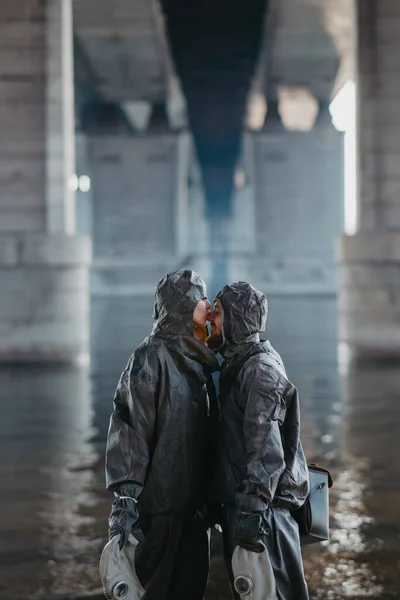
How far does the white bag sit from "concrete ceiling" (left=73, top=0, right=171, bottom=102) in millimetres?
20652

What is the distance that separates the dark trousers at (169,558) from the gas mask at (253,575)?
453 mm

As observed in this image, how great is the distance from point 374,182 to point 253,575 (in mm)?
13358

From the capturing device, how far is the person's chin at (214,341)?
394 cm

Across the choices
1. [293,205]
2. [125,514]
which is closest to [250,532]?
[125,514]

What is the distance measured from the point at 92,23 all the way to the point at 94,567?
2372cm

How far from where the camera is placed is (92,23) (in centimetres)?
2697

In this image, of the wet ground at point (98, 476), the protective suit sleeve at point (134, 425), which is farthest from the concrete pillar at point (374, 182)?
the protective suit sleeve at point (134, 425)

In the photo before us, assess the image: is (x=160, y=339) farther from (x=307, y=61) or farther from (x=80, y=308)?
(x=307, y=61)

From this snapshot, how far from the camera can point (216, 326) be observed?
394 centimetres

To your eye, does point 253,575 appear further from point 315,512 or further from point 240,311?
point 240,311

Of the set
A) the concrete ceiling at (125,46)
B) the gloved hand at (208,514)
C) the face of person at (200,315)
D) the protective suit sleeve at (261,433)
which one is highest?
the concrete ceiling at (125,46)

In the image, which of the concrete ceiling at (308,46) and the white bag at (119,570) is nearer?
the white bag at (119,570)

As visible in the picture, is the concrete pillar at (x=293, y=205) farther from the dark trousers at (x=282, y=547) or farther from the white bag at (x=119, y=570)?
the white bag at (x=119, y=570)

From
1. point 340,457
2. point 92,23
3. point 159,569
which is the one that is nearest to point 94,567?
point 159,569
